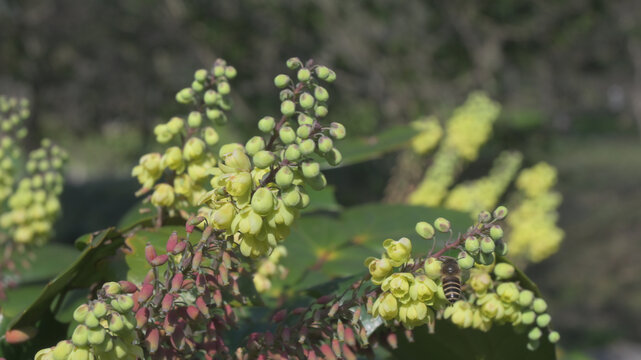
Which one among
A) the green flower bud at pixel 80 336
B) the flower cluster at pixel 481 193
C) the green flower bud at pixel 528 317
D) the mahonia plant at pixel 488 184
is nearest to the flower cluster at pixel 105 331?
the green flower bud at pixel 80 336

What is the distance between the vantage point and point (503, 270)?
665 millimetres

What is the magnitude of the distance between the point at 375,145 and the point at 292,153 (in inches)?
41.5

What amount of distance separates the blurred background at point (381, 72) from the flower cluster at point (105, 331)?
2.31 meters

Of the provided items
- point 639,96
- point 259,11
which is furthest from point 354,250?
point 639,96

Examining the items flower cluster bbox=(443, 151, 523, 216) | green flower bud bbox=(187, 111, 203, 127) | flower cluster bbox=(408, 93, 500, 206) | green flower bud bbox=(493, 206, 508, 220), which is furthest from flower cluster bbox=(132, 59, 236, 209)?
flower cluster bbox=(408, 93, 500, 206)

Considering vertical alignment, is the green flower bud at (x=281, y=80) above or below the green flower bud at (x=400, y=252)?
above

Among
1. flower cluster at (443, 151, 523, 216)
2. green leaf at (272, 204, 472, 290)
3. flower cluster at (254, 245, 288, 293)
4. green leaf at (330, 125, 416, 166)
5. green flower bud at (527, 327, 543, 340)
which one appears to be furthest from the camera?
flower cluster at (443, 151, 523, 216)

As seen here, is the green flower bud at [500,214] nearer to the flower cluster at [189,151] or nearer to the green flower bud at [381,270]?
the green flower bud at [381,270]

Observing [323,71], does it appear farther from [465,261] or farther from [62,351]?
[62,351]

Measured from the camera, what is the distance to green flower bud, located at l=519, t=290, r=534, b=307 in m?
0.66

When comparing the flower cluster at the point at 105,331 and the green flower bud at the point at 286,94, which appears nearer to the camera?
the flower cluster at the point at 105,331

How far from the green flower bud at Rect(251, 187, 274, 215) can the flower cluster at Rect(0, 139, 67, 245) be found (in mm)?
685

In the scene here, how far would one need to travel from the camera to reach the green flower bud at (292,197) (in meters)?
0.55

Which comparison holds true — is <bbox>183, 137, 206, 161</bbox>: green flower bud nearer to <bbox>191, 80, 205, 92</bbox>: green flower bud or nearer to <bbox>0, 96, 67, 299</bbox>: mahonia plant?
<bbox>191, 80, 205, 92</bbox>: green flower bud
